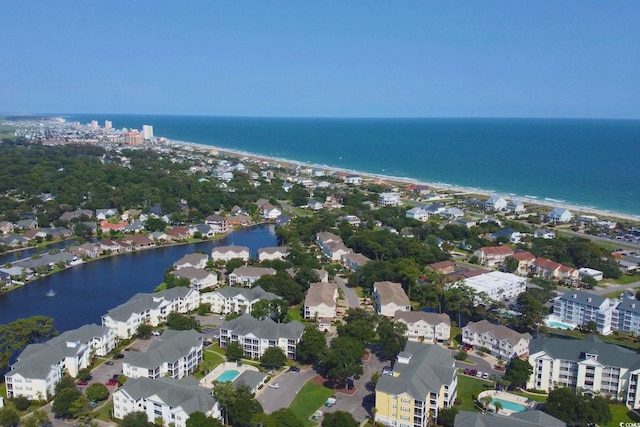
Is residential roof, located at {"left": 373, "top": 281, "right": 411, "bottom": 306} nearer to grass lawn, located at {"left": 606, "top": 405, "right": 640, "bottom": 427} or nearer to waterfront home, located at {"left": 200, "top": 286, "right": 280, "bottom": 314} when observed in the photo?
waterfront home, located at {"left": 200, "top": 286, "right": 280, "bottom": 314}

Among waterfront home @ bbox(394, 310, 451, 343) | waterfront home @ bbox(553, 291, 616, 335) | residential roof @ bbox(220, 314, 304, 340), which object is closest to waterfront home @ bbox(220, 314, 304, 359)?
residential roof @ bbox(220, 314, 304, 340)

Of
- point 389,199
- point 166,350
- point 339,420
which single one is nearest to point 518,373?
point 339,420

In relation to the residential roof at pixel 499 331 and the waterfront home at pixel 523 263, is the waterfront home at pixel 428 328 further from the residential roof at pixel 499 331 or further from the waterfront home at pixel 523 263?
the waterfront home at pixel 523 263

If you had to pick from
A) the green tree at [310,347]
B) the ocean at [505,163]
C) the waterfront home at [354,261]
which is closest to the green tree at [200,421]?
the green tree at [310,347]

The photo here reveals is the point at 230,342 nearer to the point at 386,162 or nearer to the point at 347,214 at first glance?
the point at 347,214

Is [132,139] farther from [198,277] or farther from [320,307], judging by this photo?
[320,307]
